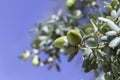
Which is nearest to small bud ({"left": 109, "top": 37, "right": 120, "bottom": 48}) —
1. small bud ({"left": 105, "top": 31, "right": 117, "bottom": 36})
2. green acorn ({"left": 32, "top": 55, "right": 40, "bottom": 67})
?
small bud ({"left": 105, "top": 31, "right": 117, "bottom": 36})

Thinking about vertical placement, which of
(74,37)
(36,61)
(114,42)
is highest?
(36,61)

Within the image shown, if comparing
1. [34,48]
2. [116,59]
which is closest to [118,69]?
[116,59]

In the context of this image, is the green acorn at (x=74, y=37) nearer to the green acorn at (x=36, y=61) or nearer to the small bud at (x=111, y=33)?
the small bud at (x=111, y=33)

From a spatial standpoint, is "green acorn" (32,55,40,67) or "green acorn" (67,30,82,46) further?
"green acorn" (32,55,40,67)

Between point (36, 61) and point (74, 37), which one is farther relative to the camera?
point (36, 61)

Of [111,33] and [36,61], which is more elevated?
[36,61]

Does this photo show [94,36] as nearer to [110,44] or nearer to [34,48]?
[110,44]

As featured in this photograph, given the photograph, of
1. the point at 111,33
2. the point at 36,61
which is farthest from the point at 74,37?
the point at 36,61

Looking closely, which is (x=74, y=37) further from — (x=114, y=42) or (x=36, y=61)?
(x=36, y=61)

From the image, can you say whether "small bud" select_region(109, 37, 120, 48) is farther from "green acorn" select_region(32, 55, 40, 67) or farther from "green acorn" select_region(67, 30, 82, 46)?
"green acorn" select_region(32, 55, 40, 67)
